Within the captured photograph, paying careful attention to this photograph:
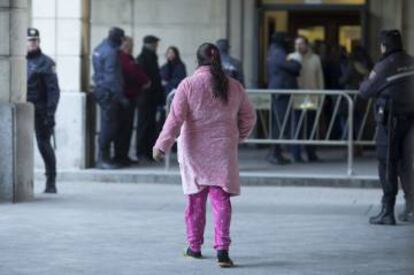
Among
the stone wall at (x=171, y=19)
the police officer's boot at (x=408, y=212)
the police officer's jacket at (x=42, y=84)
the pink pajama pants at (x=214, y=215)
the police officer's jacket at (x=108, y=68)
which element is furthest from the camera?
the stone wall at (x=171, y=19)

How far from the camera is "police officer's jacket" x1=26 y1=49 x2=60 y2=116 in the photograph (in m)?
13.9

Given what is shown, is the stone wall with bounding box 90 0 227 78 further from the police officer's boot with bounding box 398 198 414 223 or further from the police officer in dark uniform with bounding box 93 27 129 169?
the police officer's boot with bounding box 398 198 414 223

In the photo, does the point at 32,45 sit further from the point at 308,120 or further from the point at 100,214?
the point at 308,120

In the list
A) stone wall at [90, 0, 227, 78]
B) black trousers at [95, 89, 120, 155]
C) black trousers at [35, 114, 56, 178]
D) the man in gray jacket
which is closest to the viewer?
black trousers at [35, 114, 56, 178]

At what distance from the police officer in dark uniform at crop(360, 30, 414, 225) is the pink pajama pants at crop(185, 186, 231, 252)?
2712 millimetres

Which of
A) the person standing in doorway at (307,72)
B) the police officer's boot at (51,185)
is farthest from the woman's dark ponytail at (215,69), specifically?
the person standing in doorway at (307,72)

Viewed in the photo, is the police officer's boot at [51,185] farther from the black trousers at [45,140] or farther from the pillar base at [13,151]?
the pillar base at [13,151]

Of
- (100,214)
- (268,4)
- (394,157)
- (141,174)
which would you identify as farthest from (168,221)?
(268,4)

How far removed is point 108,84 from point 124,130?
1065mm

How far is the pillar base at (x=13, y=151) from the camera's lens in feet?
43.1

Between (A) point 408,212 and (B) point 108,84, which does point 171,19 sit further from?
(A) point 408,212

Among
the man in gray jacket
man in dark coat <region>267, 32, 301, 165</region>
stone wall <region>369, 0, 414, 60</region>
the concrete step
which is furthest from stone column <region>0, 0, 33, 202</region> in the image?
stone wall <region>369, 0, 414, 60</region>

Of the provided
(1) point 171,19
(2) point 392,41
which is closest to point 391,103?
(2) point 392,41

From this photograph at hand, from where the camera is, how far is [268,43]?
68.1 ft
